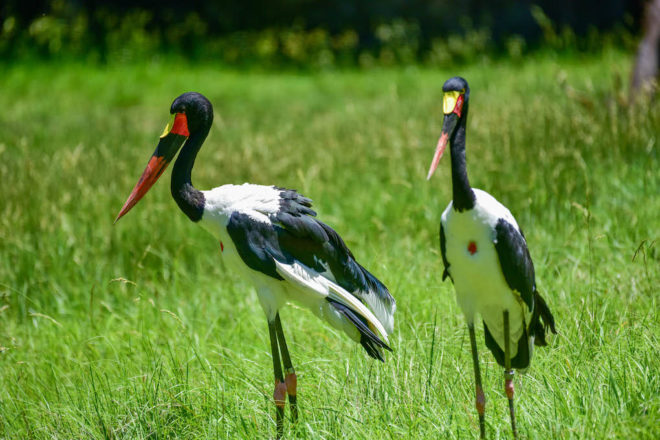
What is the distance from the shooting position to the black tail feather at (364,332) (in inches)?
107

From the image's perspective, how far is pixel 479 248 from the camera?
2.39 metres

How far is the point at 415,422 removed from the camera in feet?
8.29

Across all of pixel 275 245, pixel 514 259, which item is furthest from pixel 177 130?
pixel 514 259

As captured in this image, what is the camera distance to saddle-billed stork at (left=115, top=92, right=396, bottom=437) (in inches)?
106

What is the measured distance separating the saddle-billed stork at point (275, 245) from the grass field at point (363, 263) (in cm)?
26

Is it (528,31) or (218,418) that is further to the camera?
(528,31)

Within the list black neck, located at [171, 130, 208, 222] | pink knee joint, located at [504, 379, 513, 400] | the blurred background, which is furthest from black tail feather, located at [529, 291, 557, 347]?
the blurred background

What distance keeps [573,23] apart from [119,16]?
7.68 metres

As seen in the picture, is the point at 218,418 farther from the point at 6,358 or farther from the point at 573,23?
the point at 573,23

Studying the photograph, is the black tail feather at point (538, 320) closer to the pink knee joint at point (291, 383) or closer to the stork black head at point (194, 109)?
the pink knee joint at point (291, 383)

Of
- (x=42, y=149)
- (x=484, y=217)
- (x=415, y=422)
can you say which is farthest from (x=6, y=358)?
(x=42, y=149)

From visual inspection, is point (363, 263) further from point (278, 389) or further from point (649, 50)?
point (649, 50)

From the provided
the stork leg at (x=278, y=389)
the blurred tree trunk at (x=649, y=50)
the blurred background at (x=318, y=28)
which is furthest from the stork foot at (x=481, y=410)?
the blurred background at (x=318, y=28)

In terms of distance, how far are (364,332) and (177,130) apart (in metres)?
1.05
